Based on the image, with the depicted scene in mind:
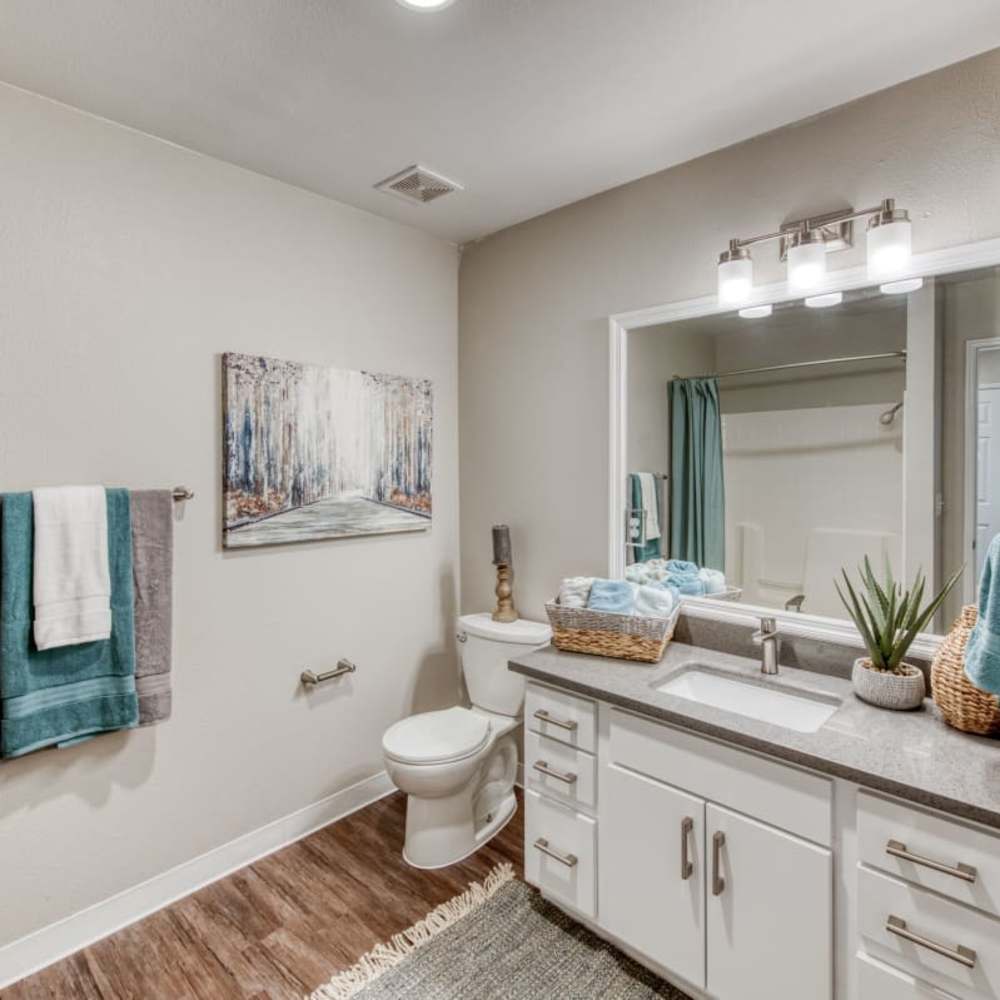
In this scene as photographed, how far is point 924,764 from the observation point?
1.22 m

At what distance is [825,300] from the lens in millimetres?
1773

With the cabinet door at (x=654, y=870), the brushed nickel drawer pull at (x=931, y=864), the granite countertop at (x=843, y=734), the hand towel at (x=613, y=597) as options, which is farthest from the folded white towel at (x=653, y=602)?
the brushed nickel drawer pull at (x=931, y=864)

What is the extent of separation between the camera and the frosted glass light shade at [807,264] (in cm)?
169

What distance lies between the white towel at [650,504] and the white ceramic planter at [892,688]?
0.81m

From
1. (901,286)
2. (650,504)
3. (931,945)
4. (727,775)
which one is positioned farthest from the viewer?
(650,504)

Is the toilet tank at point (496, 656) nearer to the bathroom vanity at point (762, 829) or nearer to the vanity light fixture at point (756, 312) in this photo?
the bathroom vanity at point (762, 829)

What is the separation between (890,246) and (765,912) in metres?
1.62

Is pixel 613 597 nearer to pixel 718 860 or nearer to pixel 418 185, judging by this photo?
pixel 718 860

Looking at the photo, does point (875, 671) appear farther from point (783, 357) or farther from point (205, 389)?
point (205, 389)

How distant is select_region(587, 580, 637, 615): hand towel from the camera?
6.31 feet

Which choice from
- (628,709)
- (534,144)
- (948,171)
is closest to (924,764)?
(628,709)

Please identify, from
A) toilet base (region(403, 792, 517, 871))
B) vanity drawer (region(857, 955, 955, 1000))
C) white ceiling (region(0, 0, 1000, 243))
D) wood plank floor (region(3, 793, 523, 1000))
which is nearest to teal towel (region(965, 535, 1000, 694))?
vanity drawer (region(857, 955, 955, 1000))

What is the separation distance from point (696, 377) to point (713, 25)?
3.18 feet

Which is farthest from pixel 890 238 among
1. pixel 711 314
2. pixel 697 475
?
pixel 697 475
